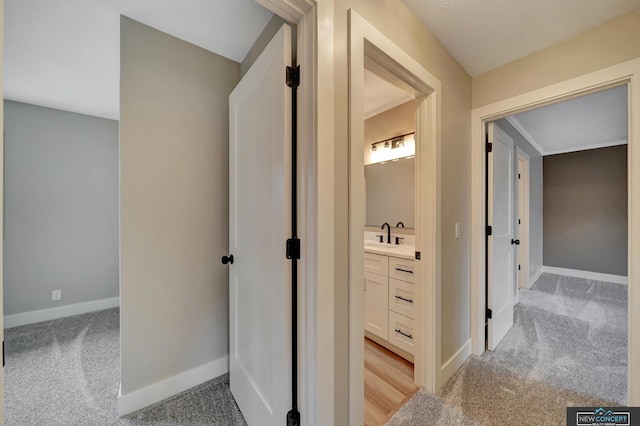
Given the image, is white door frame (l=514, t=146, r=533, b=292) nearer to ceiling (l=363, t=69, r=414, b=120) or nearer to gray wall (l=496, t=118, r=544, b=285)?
gray wall (l=496, t=118, r=544, b=285)

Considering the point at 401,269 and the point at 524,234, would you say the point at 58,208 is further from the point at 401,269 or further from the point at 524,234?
the point at 524,234

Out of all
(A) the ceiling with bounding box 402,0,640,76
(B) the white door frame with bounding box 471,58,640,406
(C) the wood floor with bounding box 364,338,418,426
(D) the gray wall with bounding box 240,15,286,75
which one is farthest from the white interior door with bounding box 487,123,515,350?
(D) the gray wall with bounding box 240,15,286,75

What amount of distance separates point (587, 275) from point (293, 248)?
5.86 metres

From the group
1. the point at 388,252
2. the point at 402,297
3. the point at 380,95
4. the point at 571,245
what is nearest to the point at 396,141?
the point at 380,95

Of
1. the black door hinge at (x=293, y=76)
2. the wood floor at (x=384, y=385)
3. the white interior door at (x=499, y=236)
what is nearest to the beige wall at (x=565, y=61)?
the white interior door at (x=499, y=236)

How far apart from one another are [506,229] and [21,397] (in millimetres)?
3963

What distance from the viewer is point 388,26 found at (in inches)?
56.9

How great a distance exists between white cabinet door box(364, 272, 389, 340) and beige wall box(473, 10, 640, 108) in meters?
1.70

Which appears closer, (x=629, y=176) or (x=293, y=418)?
(x=293, y=418)

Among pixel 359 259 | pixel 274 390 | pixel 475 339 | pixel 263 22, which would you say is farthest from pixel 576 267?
pixel 263 22

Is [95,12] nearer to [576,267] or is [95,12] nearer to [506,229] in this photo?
[506,229]

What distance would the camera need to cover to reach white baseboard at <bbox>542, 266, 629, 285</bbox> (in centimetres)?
424

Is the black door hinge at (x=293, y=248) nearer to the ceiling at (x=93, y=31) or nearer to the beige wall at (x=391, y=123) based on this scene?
the ceiling at (x=93, y=31)

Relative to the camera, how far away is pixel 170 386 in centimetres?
171
